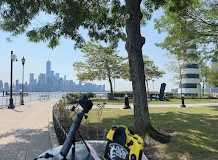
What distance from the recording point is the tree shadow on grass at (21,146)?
17.0ft

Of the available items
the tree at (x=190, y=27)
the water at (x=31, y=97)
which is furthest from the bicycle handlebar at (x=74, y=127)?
the water at (x=31, y=97)

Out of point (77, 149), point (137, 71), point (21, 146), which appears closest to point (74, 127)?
point (77, 149)

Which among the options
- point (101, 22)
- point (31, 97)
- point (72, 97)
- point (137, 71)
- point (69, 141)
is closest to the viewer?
point (69, 141)

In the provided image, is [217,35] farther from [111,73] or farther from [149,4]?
[111,73]

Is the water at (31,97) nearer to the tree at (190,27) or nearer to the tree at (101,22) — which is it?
the tree at (101,22)

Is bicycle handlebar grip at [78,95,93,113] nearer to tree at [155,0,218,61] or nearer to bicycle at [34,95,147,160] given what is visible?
bicycle at [34,95,147,160]

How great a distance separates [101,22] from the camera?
12438mm

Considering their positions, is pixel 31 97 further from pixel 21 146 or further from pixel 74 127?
pixel 74 127

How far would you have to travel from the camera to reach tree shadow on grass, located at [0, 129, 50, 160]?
204 inches

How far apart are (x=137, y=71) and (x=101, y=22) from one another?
734 centimetres

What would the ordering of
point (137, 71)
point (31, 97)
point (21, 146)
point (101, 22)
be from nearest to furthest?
point (21, 146), point (137, 71), point (101, 22), point (31, 97)

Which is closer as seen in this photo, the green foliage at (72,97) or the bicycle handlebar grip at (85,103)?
the bicycle handlebar grip at (85,103)

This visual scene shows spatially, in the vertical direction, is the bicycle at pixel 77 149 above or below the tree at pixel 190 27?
below

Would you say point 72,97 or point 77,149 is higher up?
point 77,149
